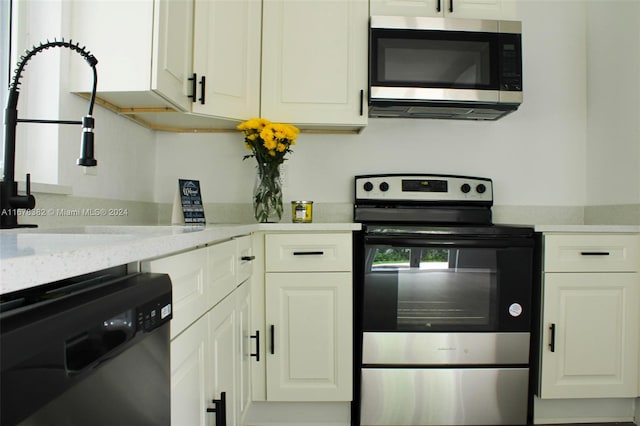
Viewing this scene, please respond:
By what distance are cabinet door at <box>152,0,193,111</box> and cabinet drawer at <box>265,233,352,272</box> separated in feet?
2.28

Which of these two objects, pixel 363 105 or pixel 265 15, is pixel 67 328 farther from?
pixel 265 15

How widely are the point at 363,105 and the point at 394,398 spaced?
1322 mm

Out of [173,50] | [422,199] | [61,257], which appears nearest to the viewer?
[61,257]

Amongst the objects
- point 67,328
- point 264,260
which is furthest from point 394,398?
point 67,328

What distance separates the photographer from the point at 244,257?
160 centimetres

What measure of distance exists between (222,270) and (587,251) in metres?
1.56

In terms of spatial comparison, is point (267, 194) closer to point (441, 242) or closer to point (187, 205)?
point (187, 205)

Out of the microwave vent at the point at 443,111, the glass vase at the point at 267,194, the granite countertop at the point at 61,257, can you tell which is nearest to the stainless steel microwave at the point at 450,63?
the microwave vent at the point at 443,111

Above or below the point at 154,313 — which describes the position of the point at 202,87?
above

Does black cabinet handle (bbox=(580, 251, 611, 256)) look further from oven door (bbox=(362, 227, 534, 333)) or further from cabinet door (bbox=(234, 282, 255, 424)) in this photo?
cabinet door (bbox=(234, 282, 255, 424))

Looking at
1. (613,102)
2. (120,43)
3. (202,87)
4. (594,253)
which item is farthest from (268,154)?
(613,102)

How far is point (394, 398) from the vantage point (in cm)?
186

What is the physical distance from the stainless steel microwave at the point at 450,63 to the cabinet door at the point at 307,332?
3.02ft

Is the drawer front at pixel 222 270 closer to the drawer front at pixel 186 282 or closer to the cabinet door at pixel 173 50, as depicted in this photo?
the drawer front at pixel 186 282
